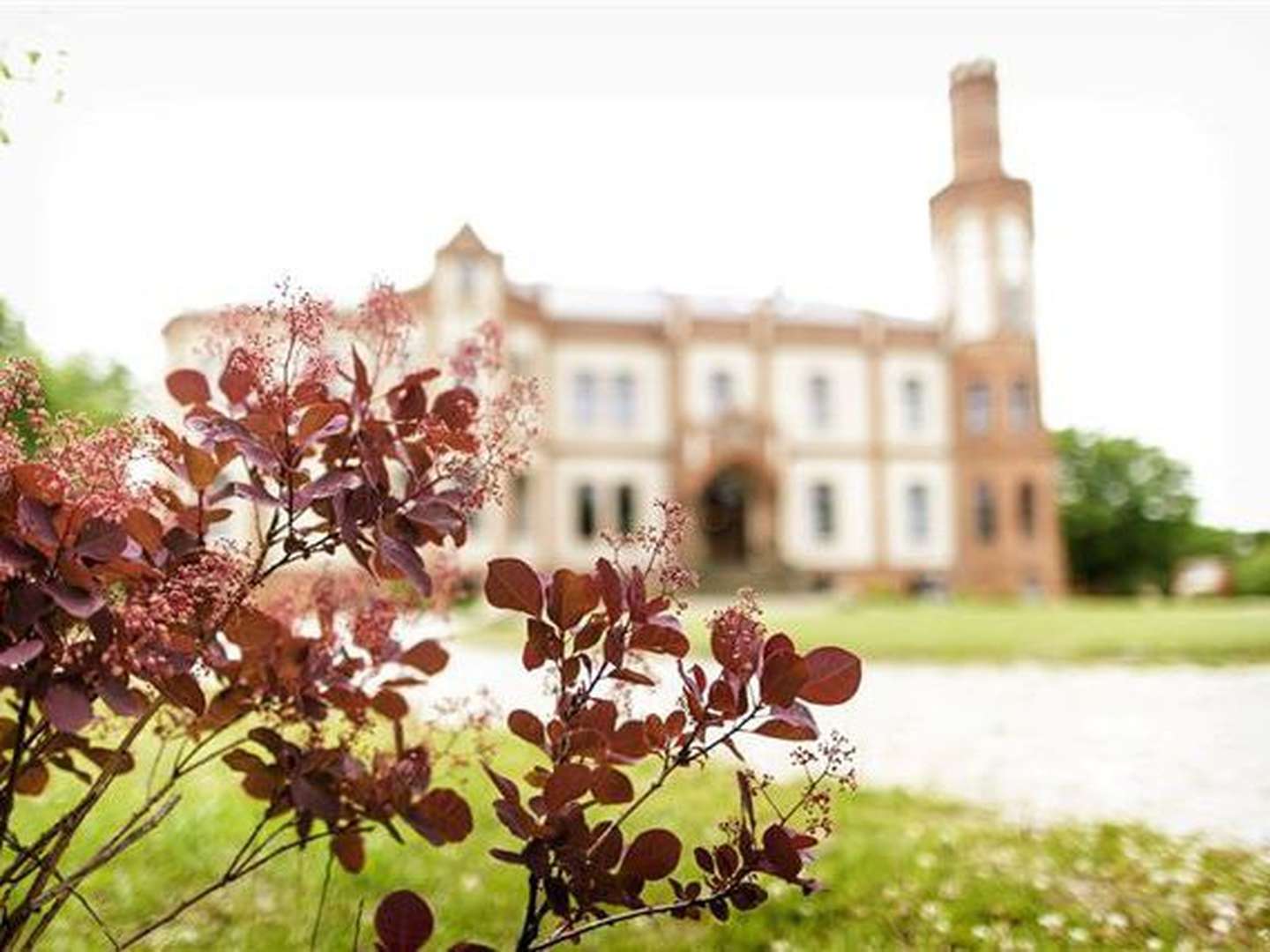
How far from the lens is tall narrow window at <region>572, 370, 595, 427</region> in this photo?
29812 millimetres

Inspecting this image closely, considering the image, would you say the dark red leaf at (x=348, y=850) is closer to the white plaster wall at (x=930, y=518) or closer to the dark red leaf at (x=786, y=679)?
the dark red leaf at (x=786, y=679)

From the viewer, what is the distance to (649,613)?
1.49m

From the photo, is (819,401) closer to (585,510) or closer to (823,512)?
(823,512)

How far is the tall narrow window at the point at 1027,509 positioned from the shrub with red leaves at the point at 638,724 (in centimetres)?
3088

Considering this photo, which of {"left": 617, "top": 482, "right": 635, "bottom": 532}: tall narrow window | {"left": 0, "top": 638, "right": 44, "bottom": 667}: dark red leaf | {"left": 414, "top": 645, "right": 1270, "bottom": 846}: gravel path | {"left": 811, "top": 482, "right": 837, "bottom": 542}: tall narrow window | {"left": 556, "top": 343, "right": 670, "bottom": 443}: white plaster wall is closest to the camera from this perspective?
{"left": 0, "top": 638, "right": 44, "bottom": 667}: dark red leaf

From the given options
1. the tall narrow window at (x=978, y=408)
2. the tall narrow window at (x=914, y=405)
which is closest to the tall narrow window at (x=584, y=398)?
the tall narrow window at (x=914, y=405)

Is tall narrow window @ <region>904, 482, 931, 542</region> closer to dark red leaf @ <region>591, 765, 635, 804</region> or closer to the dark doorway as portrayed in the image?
the dark doorway

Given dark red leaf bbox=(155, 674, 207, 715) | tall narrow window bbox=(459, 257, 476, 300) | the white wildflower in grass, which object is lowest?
the white wildflower in grass

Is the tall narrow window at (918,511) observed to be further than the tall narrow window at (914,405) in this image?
No

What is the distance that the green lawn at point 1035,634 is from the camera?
11.4 metres

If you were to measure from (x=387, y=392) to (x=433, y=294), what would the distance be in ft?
84.8

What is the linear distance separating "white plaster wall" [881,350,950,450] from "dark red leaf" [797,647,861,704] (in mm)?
30869

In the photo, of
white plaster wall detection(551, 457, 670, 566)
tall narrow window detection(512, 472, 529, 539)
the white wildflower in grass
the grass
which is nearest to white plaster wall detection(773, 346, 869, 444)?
white plaster wall detection(551, 457, 670, 566)

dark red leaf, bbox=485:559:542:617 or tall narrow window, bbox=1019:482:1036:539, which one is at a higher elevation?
tall narrow window, bbox=1019:482:1036:539
